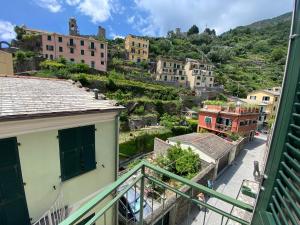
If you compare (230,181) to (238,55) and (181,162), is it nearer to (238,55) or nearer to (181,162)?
(181,162)

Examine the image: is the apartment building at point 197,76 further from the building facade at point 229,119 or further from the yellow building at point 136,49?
the building facade at point 229,119

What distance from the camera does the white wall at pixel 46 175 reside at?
435 cm

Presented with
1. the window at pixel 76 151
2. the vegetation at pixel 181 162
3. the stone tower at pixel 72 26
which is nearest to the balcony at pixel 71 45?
the stone tower at pixel 72 26

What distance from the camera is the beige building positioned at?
13.3ft

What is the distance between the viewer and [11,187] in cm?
408

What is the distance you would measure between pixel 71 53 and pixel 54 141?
116 ft

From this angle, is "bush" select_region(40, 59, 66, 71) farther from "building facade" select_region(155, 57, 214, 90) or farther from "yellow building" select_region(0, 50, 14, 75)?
"building facade" select_region(155, 57, 214, 90)

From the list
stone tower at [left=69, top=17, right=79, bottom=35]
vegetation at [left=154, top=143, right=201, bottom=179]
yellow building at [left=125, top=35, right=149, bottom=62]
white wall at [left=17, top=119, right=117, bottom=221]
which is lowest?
vegetation at [left=154, top=143, right=201, bottom=179]

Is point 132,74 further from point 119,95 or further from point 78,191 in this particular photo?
point 78,191

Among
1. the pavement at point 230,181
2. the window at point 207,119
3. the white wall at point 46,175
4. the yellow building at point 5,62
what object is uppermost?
the yellow building at point 5,62

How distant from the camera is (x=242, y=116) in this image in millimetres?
25141

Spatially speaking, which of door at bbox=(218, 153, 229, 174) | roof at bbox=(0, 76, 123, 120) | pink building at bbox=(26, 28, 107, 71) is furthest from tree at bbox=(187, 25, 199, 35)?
Result: roof at bbox=(0, 76, 123, 120)

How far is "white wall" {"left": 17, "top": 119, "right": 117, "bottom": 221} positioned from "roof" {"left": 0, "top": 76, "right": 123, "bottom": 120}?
56 cm

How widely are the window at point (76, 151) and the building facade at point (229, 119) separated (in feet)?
75.4
